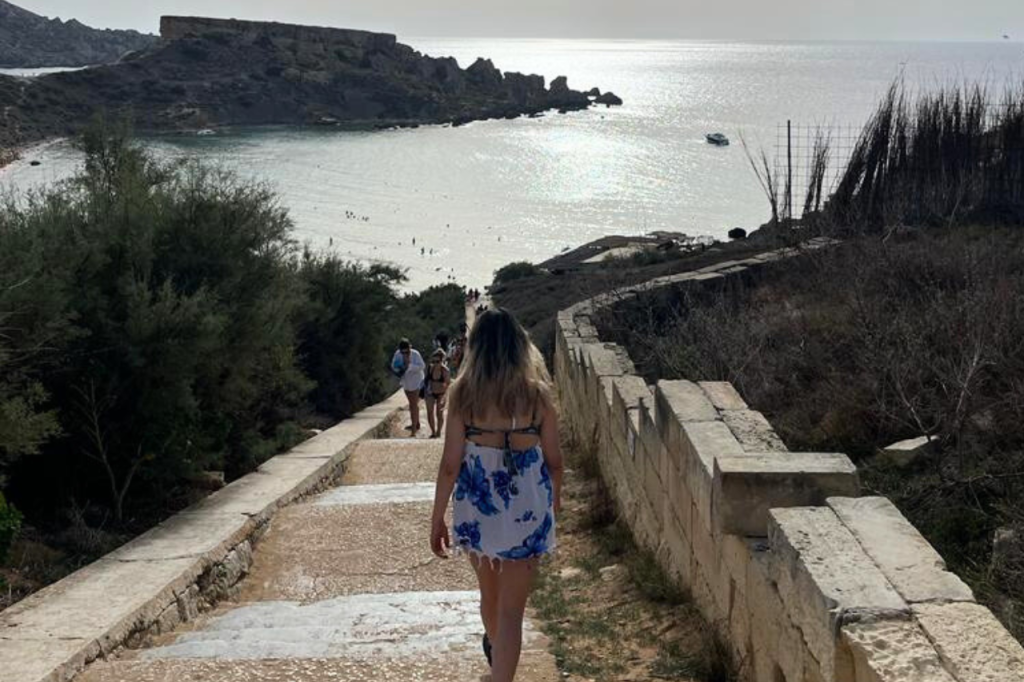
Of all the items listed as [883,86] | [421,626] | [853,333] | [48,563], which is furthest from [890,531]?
[883,86]

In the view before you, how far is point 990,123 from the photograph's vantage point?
782 inches

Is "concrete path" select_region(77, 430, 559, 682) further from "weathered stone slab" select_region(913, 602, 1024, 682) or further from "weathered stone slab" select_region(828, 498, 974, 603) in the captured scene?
"weathered stone slab" select_region(913, 602, 1024, 682)

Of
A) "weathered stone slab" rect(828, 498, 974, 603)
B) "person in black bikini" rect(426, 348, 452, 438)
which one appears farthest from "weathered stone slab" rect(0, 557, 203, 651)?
"person in black bikini" rect(426, 348, 452, 438)

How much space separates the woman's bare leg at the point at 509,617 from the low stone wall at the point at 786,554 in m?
0.92

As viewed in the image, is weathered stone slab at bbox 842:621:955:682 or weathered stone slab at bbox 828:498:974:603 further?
weathered stone slab at bbox 828:498:974:603

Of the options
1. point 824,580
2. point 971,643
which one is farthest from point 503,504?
point 971,643

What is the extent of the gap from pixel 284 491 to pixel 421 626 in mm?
4074

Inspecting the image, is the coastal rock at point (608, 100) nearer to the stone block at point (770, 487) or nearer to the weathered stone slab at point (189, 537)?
the weathered stone slab at point (189, 537)

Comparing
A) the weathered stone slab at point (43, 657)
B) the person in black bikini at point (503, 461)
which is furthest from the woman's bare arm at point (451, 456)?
the weathered stone slab at point (43, 657)

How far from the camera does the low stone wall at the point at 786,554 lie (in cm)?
317

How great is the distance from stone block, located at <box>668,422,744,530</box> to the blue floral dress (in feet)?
2.82

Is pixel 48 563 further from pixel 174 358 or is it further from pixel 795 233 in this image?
pixel 795 233

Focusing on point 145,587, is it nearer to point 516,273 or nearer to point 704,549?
point 704,549

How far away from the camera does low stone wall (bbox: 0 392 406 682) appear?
223 inches
